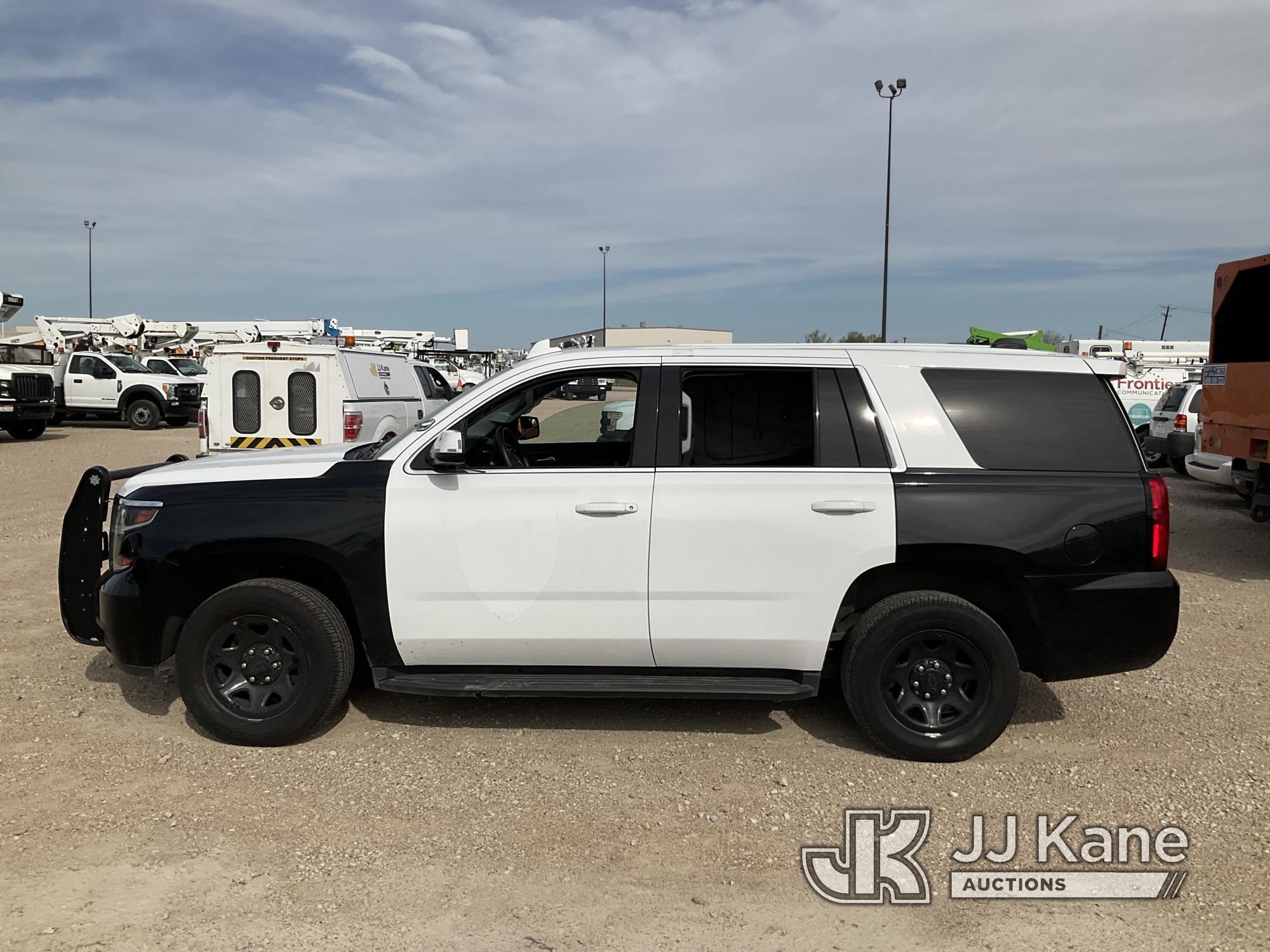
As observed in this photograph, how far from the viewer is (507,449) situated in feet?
16.4

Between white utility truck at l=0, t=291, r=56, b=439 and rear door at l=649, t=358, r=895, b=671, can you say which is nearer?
rear door at l=649, t=358, r=895, b=671

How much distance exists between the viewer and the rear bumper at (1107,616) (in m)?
4.25

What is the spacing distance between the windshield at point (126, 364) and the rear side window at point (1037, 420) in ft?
83.1

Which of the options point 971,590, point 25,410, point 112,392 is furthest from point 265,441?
point 112,392

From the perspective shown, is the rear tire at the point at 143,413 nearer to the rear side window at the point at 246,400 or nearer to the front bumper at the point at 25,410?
the front bumper at the point at 25,410

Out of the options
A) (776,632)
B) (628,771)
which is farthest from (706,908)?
(776,632)

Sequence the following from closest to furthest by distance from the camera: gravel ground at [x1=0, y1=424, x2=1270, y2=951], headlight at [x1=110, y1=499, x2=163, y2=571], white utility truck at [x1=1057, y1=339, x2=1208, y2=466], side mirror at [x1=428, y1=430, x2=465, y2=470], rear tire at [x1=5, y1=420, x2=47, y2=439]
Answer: gravel ground at [x1=0, y1=424, x2=1270, y2=951]
side mirror at [x1=428, y1=430, x2=465, y2=470]
headlight at [x1=110, y1=499, x2=163, y2=571]
white utility truck at [x1=1057, y1=339, x2=1208, y2=466]
rear tire at [x1=5, y1=420, x2=47, y2=439]

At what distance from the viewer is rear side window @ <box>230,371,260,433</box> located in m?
12.3

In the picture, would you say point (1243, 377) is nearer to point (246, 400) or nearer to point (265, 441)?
point (265, 441)

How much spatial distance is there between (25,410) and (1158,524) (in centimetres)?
2203

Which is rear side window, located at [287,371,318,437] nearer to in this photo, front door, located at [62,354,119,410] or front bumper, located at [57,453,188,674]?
front bumper, located at [57,453,188,674]

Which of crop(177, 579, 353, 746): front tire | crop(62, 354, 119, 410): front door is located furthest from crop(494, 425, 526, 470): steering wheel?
crop(62, 354, 119, 410): front door

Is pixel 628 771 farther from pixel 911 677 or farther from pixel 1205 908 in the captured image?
pixel 1205 908

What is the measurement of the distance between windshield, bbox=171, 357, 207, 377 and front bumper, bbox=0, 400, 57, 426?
6152mm
